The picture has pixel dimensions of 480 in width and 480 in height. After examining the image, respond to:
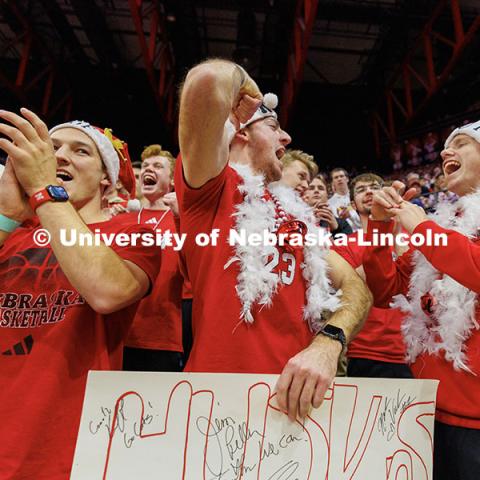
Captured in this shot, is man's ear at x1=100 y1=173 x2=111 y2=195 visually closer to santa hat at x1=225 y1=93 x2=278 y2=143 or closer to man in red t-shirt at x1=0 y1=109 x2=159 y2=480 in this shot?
man in red t-shirt at x1=0 y1=109 x2=159 y2=480

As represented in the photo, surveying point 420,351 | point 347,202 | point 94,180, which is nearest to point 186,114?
point 94,180

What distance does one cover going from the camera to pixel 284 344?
107cm

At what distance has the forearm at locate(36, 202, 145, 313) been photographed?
0.93m

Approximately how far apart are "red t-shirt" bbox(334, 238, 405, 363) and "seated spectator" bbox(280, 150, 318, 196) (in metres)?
0.70

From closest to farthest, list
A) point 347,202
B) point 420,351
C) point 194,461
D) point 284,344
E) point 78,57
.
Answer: point 194,461, point 284,344, point 420,351, point 347,202, point 78,57

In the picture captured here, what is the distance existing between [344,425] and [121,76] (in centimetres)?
966

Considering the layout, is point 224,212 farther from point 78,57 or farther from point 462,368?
point 78,57

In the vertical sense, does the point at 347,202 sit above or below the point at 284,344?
above

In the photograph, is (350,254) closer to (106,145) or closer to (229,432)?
(106,145)

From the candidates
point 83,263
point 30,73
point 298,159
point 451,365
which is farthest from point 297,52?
point 83,263

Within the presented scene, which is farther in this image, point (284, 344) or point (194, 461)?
point (284, 344)

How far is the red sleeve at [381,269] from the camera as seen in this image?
4.50 feet

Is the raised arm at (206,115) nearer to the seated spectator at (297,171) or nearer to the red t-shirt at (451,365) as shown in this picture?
the red t-shirt at (451,365)

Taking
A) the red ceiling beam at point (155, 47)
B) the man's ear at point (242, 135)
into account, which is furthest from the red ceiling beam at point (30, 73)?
the man's ear at point (242, 135)
